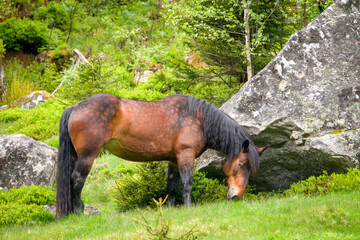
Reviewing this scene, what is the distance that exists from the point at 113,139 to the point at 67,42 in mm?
16262

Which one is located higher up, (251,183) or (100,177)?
(251,183)

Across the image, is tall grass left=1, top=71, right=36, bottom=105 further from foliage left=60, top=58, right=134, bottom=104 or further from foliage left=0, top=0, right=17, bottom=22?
foliage left=60, top=58, right=134, bottom=104

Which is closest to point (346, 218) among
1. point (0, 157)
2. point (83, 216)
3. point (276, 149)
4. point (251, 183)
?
point (276, 149)

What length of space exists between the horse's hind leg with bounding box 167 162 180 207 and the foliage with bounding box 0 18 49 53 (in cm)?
1546

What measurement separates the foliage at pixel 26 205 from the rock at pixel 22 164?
2.44ft

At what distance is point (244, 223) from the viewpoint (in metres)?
5.56

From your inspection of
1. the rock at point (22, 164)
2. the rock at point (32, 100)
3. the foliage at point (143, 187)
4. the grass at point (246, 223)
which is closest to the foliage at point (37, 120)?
the rock at point (32, 100)

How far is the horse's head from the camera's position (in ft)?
24.3

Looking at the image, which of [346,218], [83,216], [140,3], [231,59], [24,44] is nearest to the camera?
[346,218]

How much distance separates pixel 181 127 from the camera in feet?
24.7

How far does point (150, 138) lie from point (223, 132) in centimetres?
133

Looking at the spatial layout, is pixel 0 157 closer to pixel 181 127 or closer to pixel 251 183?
pixel 181 127

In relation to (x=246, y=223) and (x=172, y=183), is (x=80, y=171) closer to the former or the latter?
(x=172, y=183)

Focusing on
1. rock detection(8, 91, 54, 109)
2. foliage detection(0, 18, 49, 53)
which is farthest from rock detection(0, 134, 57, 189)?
foliage detection(0, 18, 49, 53)
